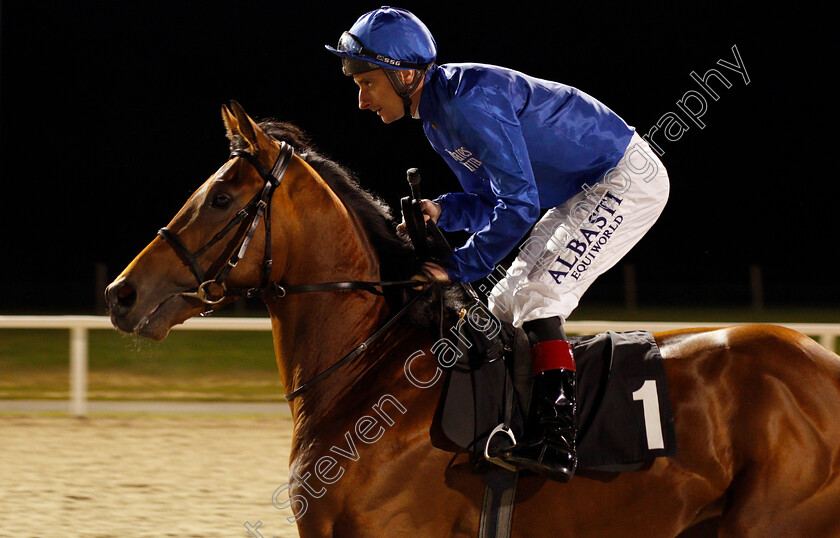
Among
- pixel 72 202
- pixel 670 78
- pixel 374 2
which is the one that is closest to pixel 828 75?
pixel 670 78

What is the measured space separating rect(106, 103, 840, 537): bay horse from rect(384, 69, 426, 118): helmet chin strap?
0.36 metres

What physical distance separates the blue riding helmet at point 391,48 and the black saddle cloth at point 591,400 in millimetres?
811

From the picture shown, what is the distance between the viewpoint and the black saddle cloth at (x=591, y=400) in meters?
2.27

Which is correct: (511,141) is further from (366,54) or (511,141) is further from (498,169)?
(366,54)

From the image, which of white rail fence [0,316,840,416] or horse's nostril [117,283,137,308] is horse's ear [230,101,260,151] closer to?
horse's nostril [117,283,137,308]

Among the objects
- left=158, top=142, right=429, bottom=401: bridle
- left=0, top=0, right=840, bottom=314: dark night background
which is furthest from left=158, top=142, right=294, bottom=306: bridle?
left=0, top=0, right=840, bottom=314: dark night background

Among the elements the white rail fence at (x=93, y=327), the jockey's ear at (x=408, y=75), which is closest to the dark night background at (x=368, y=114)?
the white rail fence at (x=93, y=327)

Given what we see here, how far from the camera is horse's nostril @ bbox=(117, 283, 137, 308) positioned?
7.53 ft

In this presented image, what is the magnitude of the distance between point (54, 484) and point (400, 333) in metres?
3.15

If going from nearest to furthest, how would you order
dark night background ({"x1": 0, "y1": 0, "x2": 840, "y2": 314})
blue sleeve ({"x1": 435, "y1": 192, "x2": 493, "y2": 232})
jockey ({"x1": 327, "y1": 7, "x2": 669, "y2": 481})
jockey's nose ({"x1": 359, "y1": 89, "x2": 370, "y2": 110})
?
jockey ({"x1": 327, "y1": 7, "x2": 669, "y2": 481})
jockey's nose ({"x1": 359, "y1": 89, "x2": 370, "y2": 110})
blue sleeve ({"x1": 435, "y1": 192, "x2": 493, "y2": 232})
dark night background ({"x1": 0, "y1": 0, "x2": 840, "y2": 314})

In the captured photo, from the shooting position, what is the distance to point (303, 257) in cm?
246

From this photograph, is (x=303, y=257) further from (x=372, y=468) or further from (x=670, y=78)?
(x=670, y=78)

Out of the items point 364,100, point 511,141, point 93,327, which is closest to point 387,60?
point 364,100

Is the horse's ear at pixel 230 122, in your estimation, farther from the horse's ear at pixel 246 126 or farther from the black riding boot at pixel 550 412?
the black riding boot at pixel 550 412
